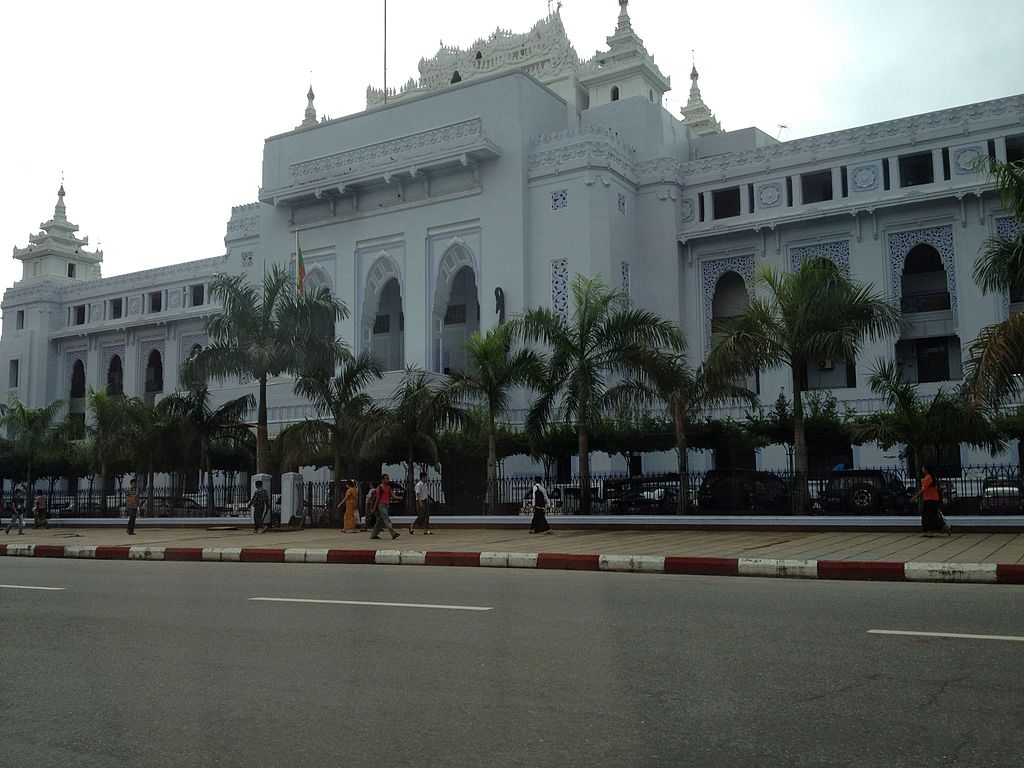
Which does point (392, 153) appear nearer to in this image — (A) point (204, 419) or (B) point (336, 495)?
(A) point (204, 419)

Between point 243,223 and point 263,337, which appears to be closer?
point 263,337

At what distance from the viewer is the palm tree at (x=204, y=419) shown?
→ 26078mm

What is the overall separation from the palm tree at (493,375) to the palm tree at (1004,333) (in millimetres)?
9348

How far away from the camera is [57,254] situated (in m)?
55.3

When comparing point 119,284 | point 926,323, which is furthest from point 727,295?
point 119,284

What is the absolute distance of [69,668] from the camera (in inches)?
219

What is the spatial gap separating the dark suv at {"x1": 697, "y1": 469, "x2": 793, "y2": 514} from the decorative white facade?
1156 cm

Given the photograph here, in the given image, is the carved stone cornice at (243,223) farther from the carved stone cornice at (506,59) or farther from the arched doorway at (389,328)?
the carved stone cornice at (506,59)

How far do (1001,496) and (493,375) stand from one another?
10140mm

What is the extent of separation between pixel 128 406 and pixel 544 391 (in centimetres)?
1395

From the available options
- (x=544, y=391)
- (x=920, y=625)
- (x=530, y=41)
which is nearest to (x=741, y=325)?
(x=544, y=391)

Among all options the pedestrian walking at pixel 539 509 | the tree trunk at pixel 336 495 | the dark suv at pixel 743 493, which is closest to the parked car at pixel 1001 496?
the dark suv at pixel 743 493

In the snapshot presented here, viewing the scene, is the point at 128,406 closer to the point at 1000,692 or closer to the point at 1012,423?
the point at 1012,423

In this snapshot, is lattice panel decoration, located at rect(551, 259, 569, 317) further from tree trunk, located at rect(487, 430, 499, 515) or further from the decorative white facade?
tree trunk, located at rect(487, 430, 499, 515)
